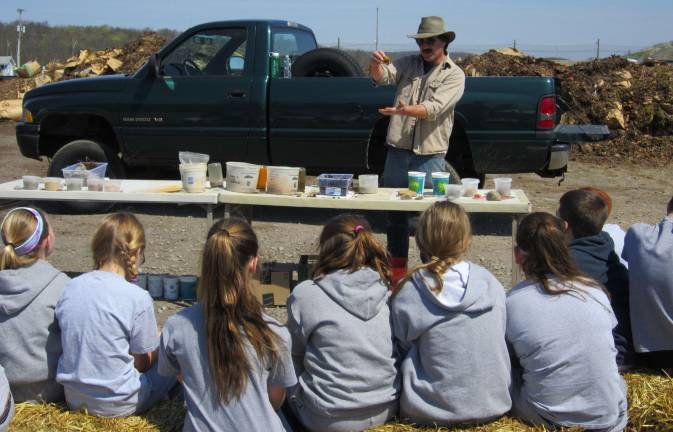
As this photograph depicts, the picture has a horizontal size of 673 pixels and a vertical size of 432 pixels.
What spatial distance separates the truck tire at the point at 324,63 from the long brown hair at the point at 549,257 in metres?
5.06

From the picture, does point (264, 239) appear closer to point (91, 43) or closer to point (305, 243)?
point (305, 243)

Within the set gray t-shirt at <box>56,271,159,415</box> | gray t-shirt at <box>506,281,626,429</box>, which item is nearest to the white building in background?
gray t-shirt at <box>56,271,159,415</box>

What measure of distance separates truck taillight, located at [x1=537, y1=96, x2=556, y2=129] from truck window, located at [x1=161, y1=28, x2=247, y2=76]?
3064 millimetres

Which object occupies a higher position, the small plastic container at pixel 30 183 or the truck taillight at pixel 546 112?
the truck taillight at pixel 546 112

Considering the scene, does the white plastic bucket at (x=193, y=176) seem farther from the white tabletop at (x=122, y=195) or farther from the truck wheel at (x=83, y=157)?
the truck wheel at (x=83, y=157)

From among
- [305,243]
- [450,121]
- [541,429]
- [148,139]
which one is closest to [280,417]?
[541,429]

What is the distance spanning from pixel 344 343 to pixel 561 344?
885 millimetres

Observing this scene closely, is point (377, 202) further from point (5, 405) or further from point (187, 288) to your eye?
point (5, 405)

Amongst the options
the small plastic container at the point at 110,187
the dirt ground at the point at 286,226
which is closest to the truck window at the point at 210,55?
the dirt ground at the point at 286,226

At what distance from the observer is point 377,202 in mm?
4973

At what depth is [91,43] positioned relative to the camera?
53.0m

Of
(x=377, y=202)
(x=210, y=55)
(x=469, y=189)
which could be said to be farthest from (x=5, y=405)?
(x=210, y=55)

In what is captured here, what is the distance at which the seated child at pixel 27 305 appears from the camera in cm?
320

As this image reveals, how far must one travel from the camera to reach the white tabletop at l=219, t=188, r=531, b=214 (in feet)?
16.2
